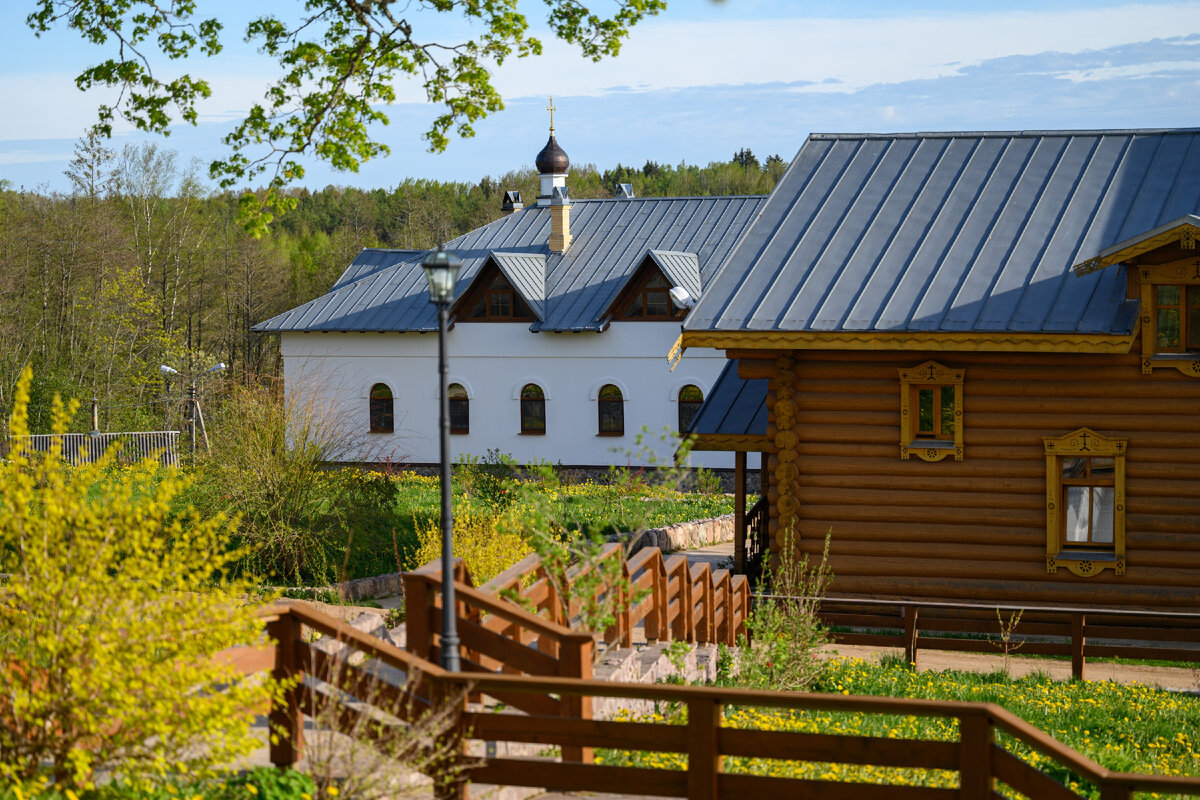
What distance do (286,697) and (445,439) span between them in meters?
1.85

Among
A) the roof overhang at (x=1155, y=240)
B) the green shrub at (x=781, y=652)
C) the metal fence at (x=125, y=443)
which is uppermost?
the roof overhang at (x=1155, y=240)

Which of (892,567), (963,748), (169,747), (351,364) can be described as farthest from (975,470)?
(351,364)

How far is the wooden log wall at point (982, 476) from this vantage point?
50.0 ft

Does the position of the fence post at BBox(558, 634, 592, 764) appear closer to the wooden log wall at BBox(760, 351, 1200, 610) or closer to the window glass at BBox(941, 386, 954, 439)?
the wooden log wall at BBox(760, 351, 1200, 610)

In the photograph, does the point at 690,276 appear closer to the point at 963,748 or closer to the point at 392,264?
the point at 392,264

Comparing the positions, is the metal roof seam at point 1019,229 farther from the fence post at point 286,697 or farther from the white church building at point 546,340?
the white church building at point 546,340

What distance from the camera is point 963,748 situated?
6.42 m

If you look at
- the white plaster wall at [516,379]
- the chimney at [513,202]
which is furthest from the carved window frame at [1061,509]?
the chimney at [513,202]

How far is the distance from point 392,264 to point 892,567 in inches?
1003

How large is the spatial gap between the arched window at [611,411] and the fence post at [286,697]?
26.5 metres

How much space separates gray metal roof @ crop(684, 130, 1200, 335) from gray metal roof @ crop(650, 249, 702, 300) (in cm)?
1267

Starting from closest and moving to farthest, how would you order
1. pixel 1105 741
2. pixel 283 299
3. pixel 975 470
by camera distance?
pixel 1105 741, pixel 975 470, pixel 283 299

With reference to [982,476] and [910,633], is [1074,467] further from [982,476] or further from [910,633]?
[910,633]

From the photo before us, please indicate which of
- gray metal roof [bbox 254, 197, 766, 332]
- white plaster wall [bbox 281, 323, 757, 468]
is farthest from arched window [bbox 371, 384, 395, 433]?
gray metal roof [bbox 254, 197, 766, 332]
